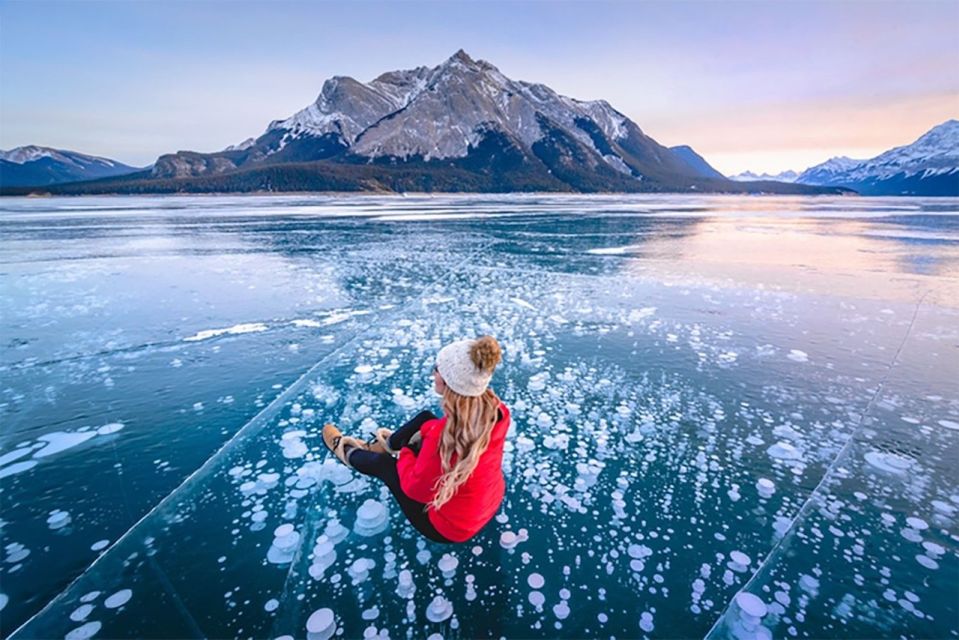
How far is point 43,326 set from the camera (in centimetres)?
837

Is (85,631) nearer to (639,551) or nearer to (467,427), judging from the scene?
(467,427)

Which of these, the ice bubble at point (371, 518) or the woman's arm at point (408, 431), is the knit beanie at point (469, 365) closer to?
the woman's arm at point (408, 431)

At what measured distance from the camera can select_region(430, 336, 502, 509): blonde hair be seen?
2721 mm

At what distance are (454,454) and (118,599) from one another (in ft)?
7.97

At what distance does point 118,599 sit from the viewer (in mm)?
2975

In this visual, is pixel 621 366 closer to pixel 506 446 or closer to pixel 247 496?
pixel 506 446

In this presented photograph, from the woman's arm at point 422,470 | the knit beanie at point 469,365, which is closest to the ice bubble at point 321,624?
the woman's arm at point 422,470

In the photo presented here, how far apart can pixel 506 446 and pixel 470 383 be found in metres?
2.38

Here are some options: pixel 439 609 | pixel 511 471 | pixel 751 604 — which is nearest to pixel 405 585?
pixel 439 609

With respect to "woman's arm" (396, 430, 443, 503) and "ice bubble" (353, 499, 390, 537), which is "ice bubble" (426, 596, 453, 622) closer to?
"woman's arm" (396, 430, 443, 503)

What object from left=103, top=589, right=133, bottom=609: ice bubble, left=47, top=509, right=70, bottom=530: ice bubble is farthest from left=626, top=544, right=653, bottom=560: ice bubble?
left=47, top=509, right=70, bottom=530: ice bubble

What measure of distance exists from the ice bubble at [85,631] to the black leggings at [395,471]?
1.74m

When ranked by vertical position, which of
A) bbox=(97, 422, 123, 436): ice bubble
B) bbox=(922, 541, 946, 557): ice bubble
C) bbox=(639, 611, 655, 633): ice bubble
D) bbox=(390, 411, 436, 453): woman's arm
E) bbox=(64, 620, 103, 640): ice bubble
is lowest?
bbox=(64, 620, 103, 640): ice bubble

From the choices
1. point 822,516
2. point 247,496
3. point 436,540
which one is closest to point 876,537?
point 822,516
